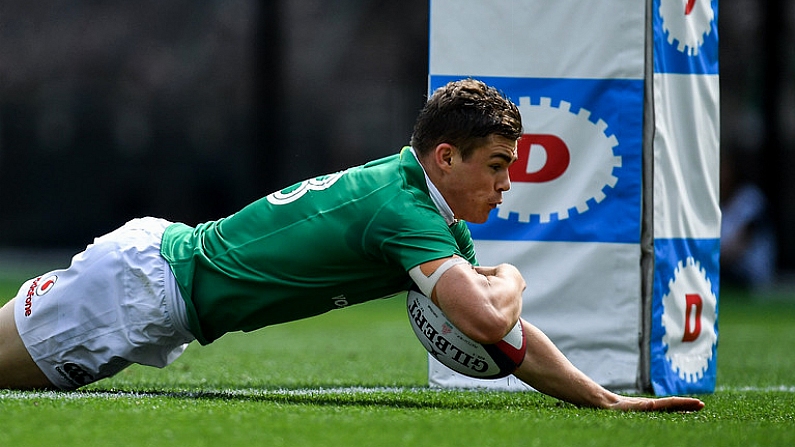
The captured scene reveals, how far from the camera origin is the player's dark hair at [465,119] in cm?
365

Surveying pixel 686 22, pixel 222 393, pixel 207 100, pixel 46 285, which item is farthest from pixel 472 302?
pixel 207 100

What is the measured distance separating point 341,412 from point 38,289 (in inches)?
45.6

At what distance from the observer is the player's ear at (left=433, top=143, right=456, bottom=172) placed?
12.0 ft

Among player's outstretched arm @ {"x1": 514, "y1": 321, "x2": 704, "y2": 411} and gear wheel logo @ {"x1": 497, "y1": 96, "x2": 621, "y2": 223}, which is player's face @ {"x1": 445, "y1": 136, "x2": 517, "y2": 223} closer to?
player's outstretched arm @ {"x1": 514, "y1": 321, "x2": 704, "y2": 411}

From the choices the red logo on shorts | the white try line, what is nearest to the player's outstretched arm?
the white try line

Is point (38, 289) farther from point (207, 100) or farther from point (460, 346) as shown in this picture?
point (207, 100)

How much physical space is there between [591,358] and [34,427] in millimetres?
2225

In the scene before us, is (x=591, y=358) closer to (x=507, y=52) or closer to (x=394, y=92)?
(x=507, y=52)

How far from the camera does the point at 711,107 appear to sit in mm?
4738

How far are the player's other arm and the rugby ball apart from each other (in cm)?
10

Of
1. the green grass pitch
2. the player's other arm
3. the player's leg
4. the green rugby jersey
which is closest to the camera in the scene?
the green grass pitch

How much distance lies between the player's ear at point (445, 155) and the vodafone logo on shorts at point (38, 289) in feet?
4.33

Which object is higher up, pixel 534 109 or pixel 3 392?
pixel 534 109

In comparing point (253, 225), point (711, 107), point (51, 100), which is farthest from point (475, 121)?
point (51, 100)
